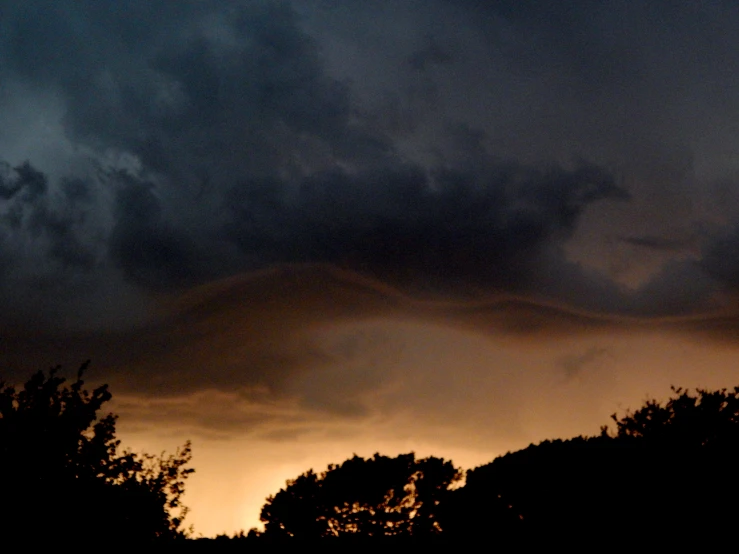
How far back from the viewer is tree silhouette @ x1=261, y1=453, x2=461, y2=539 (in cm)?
6781

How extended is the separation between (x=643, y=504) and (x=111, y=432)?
2384 centimetres

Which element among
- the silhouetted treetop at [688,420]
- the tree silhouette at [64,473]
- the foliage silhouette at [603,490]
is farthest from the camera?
the silhouetted treetop at [688,420]

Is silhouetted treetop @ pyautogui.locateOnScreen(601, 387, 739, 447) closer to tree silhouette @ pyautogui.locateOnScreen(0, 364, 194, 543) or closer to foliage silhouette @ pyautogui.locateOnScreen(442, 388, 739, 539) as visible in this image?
foliage silhouette @ pyautogui.locateOnScreen(442, 388, 739, 539)

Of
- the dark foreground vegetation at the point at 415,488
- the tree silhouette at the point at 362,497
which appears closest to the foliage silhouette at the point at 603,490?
the dark foreground vegetation at the point at 415,488

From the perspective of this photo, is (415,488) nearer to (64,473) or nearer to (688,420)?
(688,420)

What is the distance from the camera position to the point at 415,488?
70500 millimetres

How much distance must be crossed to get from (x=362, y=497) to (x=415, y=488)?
5.09 meters

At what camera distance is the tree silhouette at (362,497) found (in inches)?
2670

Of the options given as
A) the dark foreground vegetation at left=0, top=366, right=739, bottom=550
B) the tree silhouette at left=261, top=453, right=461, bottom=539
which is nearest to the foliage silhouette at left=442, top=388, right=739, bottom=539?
the dark foreground vegetation at left=0, top=366, right=739, bottom=550

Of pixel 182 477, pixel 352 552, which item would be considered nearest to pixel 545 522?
pixel 352 552

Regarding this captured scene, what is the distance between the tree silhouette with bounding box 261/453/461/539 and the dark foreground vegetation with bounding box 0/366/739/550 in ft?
0.32

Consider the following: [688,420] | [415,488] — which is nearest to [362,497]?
[415,488]

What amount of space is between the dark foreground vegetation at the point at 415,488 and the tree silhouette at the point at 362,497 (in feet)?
0.32

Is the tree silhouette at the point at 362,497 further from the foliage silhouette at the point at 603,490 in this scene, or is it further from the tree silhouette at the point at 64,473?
the tree silhouette at the point at 64,473
